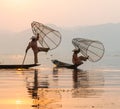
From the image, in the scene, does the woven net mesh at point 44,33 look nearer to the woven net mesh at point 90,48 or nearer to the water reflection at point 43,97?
the woven net mesh at point 90,48

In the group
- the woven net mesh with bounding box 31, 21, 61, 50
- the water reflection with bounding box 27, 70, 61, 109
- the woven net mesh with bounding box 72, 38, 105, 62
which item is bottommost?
the water reflection with bounding box 27, 70, 61, 109

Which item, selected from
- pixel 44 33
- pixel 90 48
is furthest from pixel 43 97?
pixel 90 48

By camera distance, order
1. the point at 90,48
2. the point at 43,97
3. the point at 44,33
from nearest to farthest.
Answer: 1. the point at 43,97
2. the point at 44,33
3. the point at 90,48

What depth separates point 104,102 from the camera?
1000 inches

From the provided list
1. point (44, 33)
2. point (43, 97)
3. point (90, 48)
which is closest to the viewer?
point (43, 97)

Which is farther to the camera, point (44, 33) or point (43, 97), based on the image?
point (44, 33)

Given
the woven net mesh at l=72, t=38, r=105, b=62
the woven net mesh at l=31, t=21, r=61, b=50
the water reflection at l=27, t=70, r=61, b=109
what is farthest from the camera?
the woven net mesh at l=72, t=38, r=105, b=62

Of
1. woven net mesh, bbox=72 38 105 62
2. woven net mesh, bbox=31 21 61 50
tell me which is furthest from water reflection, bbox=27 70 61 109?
woven net mesh, bbox=72 38 105 62

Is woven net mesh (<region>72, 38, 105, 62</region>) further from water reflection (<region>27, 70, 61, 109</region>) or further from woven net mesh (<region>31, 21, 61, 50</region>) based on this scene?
water reflection (<region>27, 70, 61, 109</region>)

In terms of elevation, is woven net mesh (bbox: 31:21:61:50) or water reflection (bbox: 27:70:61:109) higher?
woven net mesh (bbox: 31:21:61:50)

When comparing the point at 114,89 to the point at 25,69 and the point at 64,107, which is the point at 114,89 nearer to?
the point at 64,107

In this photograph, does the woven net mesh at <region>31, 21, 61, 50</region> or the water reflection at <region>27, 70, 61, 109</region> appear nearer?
the water reflection at <region>27, 70, 61, 109</region>

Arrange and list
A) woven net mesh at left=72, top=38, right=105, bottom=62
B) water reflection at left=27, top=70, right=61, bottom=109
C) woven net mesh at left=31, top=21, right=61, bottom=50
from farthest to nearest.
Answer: woven net mesh at left=72, top=38, right=105, bottom=62 < woven net mesh at left=31, top=21, right=61, bottom=50 < water reflection at left=27, top=70, right=61, bottom=109

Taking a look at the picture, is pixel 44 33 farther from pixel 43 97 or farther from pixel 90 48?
pixel 43 97
